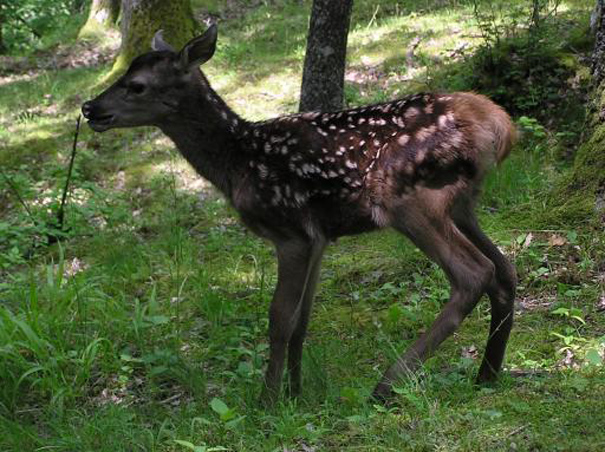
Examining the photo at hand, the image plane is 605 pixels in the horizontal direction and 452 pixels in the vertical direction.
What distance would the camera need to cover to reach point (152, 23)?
11.6 m

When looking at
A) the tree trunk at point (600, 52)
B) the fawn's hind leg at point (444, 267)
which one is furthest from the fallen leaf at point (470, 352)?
the tree trunk at point (600, 52)

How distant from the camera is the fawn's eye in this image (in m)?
5.14

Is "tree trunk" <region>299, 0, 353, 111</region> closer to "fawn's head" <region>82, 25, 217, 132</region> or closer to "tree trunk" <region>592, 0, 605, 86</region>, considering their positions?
"tree trunk" <region>592, 0, 605, 86</region>

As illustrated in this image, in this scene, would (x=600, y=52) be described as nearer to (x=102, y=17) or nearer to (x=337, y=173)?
(x=337, y=173)

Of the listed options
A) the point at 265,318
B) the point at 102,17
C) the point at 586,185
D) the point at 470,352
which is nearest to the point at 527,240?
the point at 586,185

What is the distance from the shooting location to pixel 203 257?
7.04 metres

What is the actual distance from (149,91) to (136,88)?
0.26 feet

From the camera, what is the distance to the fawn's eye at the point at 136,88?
5141mm

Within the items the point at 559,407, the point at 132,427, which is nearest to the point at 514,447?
the point at 559,407

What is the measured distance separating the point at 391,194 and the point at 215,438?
1.51 m

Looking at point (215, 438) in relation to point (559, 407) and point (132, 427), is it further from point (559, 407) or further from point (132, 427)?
point (559, 407)

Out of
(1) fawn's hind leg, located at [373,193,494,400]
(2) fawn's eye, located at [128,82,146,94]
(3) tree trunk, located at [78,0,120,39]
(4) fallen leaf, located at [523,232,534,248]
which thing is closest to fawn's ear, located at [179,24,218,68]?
(2) fawn's eye, located at [128,82,146,94]

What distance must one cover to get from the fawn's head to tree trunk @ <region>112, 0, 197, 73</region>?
654 centimetres

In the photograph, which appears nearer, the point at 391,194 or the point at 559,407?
the point at 559,407
